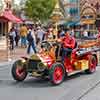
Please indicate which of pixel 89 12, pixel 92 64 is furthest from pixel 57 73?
pixel 89 12

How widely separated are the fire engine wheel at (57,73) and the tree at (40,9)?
64121mm

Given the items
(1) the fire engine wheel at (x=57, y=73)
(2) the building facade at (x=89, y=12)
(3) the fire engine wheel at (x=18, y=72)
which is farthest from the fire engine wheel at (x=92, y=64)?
(2) the building facade at (x=89, y=12)

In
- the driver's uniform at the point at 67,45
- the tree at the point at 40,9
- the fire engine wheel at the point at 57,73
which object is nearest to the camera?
the fire engine wheel at the point at 57,73

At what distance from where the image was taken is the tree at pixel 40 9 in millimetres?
79000

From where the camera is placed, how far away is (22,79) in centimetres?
1493

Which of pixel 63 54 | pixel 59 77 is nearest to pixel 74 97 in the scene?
pixel 59 77

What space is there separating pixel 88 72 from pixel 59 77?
284 centimetres

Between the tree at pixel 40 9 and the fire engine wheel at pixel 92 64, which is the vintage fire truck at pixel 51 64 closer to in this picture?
the fire engine wheel at pixel 92 64

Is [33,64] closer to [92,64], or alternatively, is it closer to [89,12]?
[92,64]

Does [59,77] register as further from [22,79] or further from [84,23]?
[84,23]

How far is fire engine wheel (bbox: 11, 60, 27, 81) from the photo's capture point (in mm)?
14758

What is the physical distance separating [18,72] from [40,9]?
2599 inches

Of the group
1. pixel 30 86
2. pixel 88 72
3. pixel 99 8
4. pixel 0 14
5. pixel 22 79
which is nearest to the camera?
pixel 30 86

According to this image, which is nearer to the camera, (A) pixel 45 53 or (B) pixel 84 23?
(A) pixel 45 53
